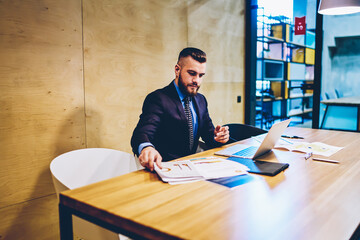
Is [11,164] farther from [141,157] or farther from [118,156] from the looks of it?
[141,157]

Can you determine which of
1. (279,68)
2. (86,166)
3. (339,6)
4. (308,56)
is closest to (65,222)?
(86,166)

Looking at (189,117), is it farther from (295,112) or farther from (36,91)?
(295,112)

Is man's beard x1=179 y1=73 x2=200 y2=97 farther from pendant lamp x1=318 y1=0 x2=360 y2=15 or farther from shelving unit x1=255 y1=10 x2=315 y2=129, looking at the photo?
shelving unit x1=255 y1=10 x2=315 y2=129

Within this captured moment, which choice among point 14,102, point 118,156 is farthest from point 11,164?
point 118,156

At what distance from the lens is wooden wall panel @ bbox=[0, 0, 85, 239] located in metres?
2.06

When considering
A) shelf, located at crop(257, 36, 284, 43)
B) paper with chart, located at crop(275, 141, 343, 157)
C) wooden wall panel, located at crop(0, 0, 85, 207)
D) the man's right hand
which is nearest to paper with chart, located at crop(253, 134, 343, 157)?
paper with chart, located at crop(275, 141, 343, 157)

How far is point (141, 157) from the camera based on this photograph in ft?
5.26

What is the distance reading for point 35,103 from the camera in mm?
2201

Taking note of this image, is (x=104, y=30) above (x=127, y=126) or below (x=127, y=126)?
above

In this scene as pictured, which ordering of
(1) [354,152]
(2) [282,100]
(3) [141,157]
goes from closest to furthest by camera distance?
(3) [141,157], (1) [354,152], (2) [282,100]

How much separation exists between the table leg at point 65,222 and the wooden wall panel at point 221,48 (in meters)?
2.88

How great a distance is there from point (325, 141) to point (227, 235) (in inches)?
74.7

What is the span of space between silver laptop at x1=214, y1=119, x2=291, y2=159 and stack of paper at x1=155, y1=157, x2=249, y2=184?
0.19 meters

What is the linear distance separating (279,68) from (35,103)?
594 cm
